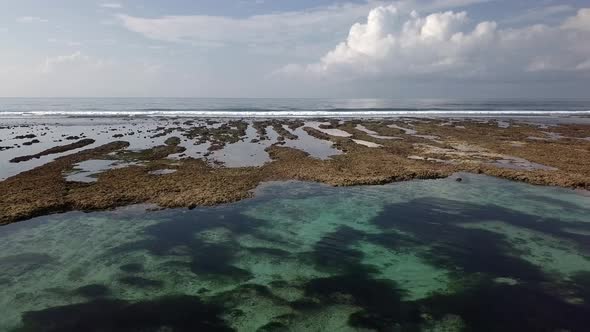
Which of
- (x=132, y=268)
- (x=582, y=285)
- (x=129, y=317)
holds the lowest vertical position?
(x=129, y=317)

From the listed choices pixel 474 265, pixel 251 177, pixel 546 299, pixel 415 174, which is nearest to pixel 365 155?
pixel 415 174

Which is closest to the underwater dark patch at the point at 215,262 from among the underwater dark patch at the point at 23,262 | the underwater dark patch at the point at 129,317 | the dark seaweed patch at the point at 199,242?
the dark seaweed patch at the point at 199,242

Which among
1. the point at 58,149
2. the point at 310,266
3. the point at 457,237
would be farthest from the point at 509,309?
the point at 58,149

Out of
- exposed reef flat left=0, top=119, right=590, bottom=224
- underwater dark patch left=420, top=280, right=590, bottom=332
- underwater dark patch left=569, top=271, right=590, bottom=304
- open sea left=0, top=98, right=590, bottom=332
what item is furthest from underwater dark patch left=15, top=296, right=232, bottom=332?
underwater dark patch left=569, top=271, right=590, bottom=304

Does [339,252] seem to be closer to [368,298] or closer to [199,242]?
[368,298]

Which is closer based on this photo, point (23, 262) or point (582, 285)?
point (582, 285)

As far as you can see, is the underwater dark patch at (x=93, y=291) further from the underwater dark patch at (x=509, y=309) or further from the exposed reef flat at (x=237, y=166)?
the underwater dark patch at (x=509, y=309)
